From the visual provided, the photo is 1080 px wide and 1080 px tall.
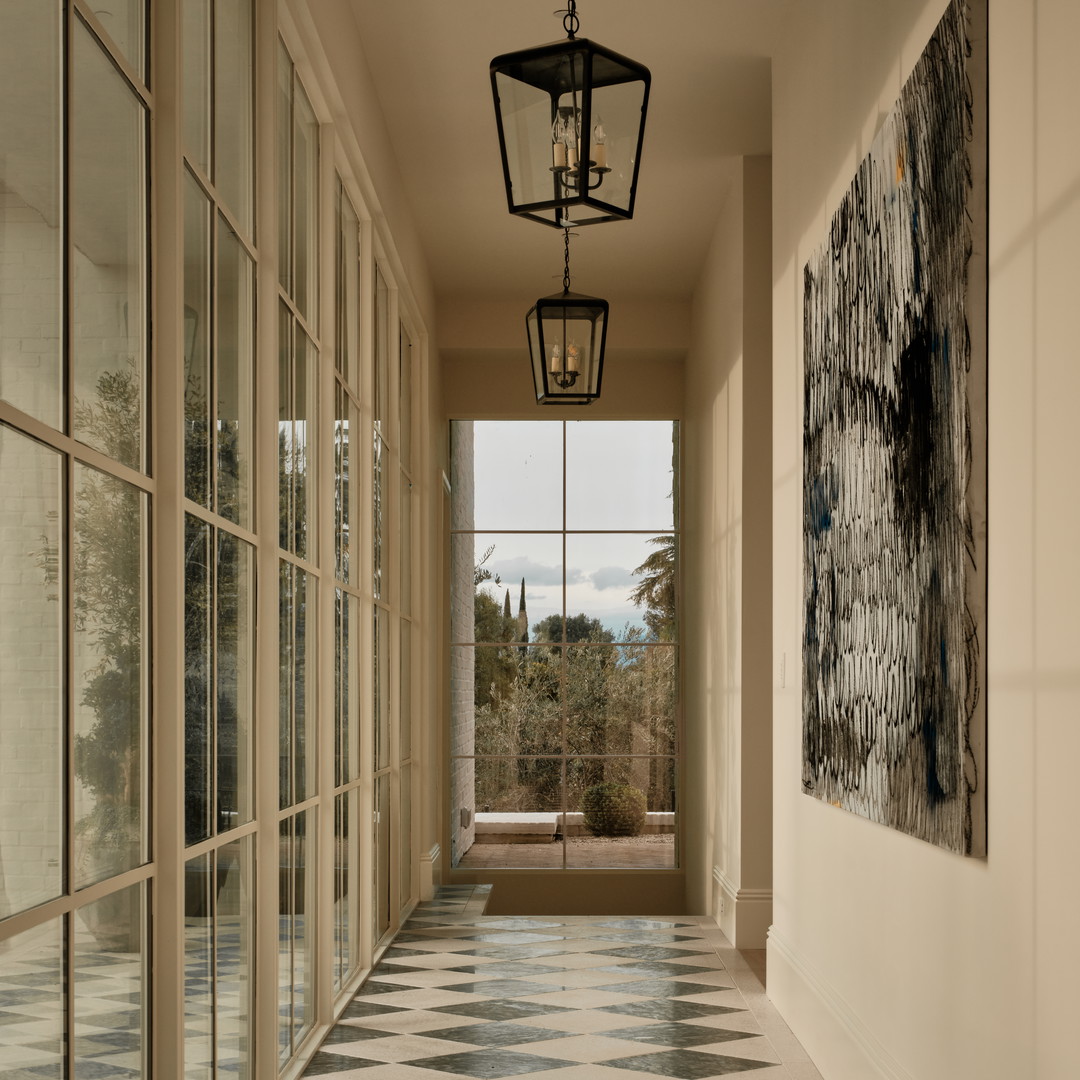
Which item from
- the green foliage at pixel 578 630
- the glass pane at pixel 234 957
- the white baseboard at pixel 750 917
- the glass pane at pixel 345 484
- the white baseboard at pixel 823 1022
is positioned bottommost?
the white baseboard at pixel 750 917

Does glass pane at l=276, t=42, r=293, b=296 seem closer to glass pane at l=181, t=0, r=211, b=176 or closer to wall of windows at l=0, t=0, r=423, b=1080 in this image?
wall of windows at l=0, t=0, r=423, b=1080

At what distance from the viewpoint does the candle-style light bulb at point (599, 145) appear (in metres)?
2.93

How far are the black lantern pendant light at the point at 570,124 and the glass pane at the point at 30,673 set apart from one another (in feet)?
4.94

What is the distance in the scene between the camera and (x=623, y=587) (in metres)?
9.05

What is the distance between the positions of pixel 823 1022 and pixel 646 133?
12.7 ft

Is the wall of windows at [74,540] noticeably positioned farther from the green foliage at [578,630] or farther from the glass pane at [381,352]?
the green foliage at [578,630]

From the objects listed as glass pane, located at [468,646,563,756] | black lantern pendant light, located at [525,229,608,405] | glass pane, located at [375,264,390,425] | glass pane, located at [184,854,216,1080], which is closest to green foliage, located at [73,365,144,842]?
glass pane, located at [184,854,216,1080]

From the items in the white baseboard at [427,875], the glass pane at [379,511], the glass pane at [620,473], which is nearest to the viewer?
the glass pane at [379,511]

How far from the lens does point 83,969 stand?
1.99 m

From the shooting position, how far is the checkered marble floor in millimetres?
Answer: 3768

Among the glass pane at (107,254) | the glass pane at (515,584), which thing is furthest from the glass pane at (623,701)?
the glass pane at (107,254)

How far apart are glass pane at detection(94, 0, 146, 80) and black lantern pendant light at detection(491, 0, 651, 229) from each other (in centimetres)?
82

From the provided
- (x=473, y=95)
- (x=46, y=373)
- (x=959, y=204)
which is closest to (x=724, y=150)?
(x=473, y=95)

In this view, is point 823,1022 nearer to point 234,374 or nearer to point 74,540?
point 234,374
